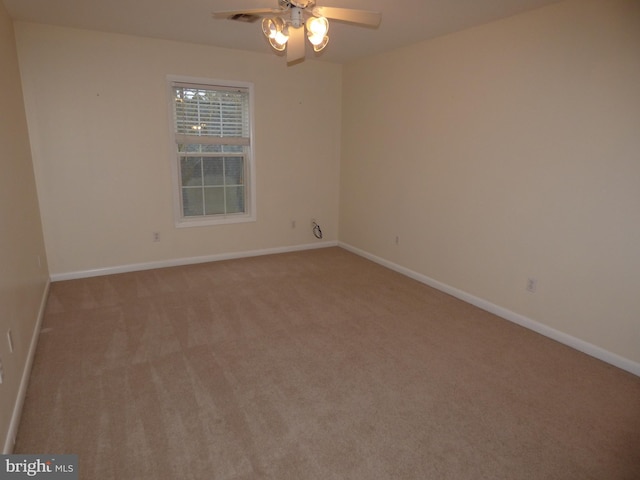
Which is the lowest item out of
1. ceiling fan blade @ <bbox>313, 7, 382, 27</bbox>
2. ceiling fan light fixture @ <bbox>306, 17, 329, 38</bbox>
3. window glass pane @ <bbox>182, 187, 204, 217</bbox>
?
window glass pane @ <bbox>182, 187, 204, 217</bbox>

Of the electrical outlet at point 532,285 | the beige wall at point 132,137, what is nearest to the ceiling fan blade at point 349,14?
the electrical outlet at point 532,285

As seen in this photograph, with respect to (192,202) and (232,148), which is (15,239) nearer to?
(192,202)

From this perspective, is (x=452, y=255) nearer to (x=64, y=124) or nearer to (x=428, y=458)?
(x=428, y=458)

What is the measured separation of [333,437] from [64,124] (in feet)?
12.6

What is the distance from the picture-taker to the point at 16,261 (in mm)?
2396

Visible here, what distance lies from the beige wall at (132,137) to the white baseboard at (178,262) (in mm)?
47

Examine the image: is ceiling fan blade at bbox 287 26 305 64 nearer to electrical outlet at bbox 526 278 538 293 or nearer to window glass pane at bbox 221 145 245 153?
window glass pane at bbox 221 145 245 153

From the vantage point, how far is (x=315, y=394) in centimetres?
223

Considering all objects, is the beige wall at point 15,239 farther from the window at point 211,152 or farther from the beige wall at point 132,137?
the window at point 211,152

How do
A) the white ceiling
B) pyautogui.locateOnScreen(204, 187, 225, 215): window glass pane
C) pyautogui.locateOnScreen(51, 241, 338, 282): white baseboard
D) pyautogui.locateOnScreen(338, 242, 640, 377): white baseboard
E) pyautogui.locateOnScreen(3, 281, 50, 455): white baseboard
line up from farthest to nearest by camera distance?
pyautogui.locateOnScreen(204, 187, 225, 215): window glass pane < pyautogui.locateOnScreen(51, 241, 338, 282): white baseboard < the white ceiling < pyautogui.locateOnScreen(338, 242, 640, 377): white baseboard < pyautogui.locateOnScreen(3, 281, 50, 455): white baseboard

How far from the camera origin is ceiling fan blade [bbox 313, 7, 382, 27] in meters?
2.21

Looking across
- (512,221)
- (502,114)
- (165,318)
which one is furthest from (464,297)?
(165,318)

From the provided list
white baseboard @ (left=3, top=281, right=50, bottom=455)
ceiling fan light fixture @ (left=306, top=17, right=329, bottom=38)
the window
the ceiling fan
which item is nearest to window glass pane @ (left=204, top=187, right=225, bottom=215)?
the window

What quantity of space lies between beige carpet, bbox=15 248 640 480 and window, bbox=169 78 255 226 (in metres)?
1.45
